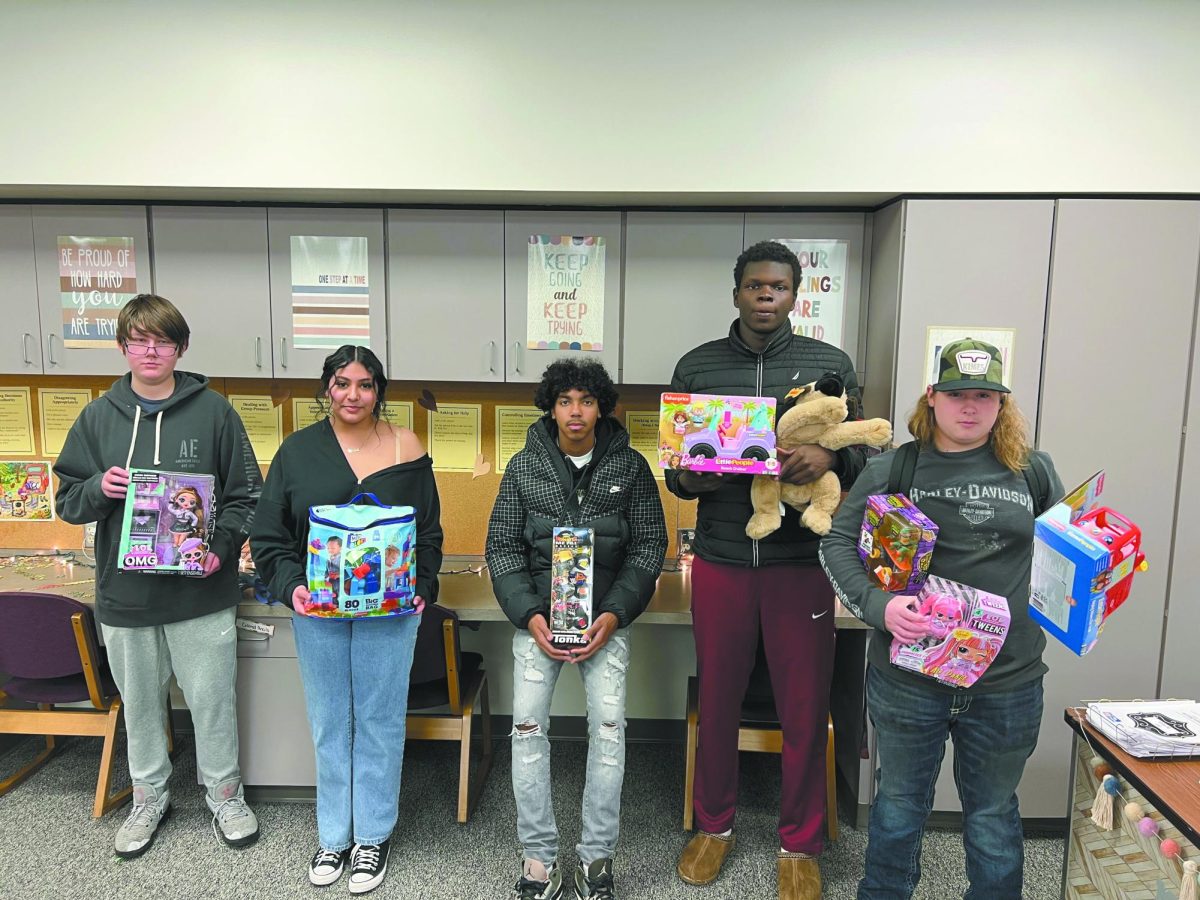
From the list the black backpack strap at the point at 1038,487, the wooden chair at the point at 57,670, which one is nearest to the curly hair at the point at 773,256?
the black backpack strap at the point at 1038,487

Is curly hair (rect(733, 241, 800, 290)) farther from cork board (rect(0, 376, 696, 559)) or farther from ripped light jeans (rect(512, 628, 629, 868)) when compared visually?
ripped light jeans (rect(512, 628, 629, 868))

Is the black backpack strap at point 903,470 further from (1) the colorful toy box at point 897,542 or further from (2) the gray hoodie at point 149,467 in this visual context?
(2) the gray hoodie at point 149,467

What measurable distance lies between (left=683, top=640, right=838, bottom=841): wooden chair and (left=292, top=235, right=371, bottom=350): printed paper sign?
1787 mm

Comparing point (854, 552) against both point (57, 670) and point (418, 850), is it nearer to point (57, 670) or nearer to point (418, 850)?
point (418, 850)

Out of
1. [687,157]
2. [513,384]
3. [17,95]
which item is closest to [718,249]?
[687,157]

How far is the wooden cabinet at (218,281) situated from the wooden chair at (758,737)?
2.03 m

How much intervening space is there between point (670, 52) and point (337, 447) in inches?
62.3

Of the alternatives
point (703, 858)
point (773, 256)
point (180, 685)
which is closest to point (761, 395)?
point (773, 256)

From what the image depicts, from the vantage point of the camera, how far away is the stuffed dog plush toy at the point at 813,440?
176 centimetres

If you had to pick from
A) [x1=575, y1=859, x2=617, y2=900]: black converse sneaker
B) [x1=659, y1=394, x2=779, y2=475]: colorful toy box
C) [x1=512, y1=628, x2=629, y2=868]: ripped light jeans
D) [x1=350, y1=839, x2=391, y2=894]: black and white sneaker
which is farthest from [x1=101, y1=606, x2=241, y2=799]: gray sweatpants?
[x1=659, y1=394, x2=779, y2=475]: colorful toy box

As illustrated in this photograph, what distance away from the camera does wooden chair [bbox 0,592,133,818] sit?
2.15 meters

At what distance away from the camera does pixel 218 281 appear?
255cm

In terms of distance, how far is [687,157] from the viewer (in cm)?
223

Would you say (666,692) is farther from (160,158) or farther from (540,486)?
(160,158)
